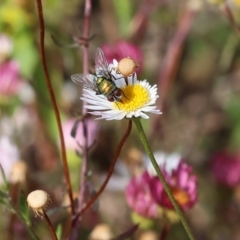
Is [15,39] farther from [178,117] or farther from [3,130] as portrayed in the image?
[178,117]

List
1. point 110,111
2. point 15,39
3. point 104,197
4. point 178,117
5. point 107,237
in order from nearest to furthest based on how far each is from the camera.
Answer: point 110,111 < point 107,237 < point 15,39 < point 104,197 < point 178,117

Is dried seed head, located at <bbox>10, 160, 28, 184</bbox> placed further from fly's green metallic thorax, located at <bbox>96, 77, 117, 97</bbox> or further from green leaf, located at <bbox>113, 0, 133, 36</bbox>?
green leaf, located at <bbox>113, 0, 133, 36</bbox>

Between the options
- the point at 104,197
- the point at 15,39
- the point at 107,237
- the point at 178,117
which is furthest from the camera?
the point at 178,117

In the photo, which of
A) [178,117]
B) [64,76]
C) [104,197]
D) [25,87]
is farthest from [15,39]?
[178,117]

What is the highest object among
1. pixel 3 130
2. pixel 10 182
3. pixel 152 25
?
pixel 152 25

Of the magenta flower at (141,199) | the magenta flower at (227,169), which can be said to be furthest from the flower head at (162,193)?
the magenta flower at (227,169)

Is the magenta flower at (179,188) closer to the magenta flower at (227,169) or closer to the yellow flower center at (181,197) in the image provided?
the yellow flower center at (181,197)

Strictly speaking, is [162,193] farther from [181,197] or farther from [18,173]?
[18,173]
